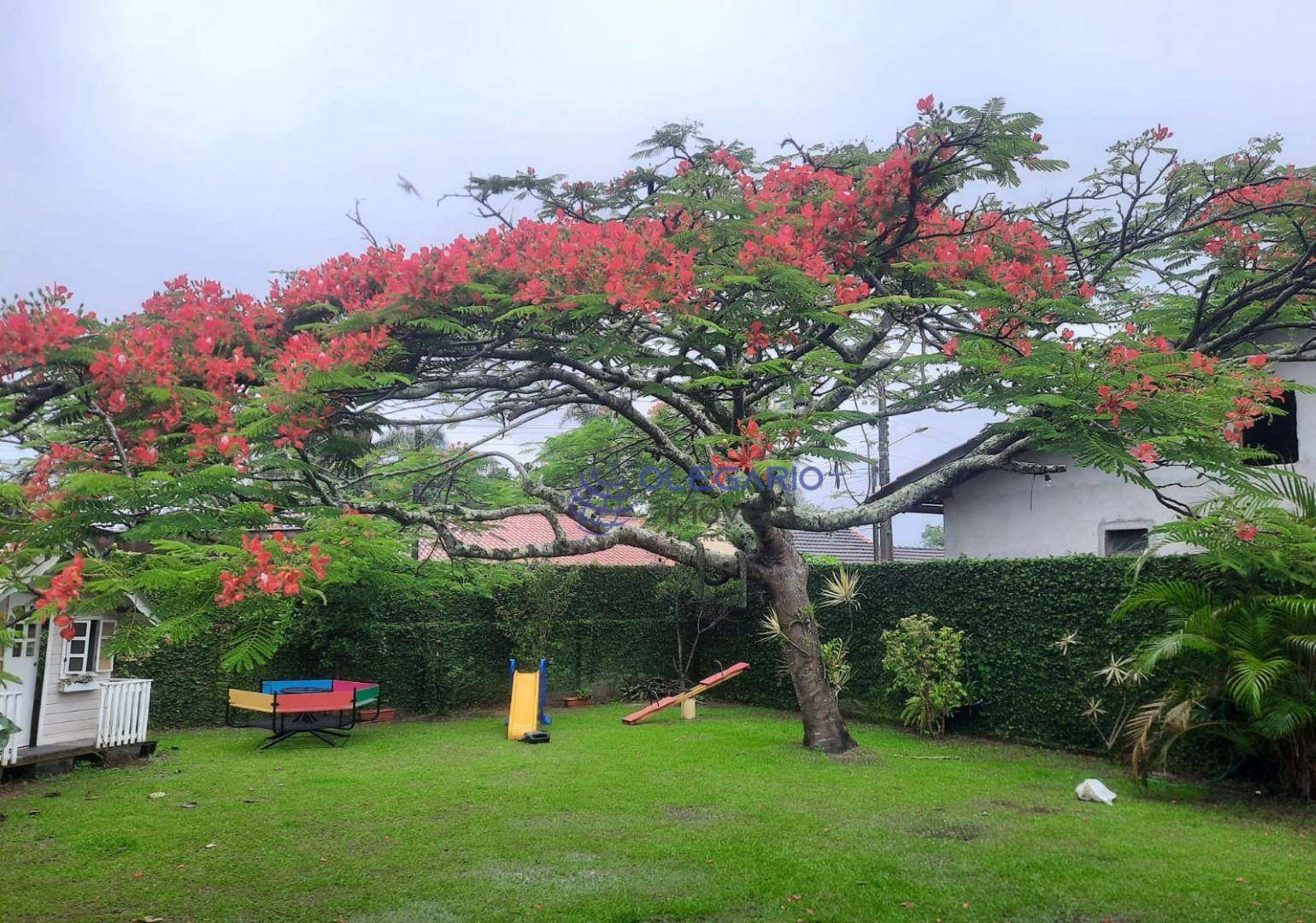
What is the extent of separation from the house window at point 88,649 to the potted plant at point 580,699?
708 centimetres

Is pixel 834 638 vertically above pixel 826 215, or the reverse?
pixel 826 215

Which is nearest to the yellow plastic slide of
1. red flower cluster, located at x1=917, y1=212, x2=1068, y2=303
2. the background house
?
the background house

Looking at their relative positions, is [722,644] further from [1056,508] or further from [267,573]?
[267,573]

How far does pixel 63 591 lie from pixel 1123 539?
475 inches

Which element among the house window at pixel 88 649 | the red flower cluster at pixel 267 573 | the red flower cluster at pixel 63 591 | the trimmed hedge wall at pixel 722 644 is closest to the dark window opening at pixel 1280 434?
the trimmed hedge wall at pixel 722 644

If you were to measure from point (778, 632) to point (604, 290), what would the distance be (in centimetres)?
575

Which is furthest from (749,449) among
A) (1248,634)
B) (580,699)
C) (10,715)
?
(580,699)

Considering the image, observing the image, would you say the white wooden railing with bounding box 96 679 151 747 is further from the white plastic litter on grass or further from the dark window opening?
the dark window opening

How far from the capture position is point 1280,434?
34.5ft

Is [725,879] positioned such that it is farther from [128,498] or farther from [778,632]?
[778,632]

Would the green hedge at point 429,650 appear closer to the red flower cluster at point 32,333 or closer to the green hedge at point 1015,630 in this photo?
the green hedge at point 1015,630

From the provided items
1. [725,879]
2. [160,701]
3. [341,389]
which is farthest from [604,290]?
[160,701]

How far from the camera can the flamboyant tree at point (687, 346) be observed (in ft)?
12.6

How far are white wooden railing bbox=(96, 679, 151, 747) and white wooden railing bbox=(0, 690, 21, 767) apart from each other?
0.78 meters
